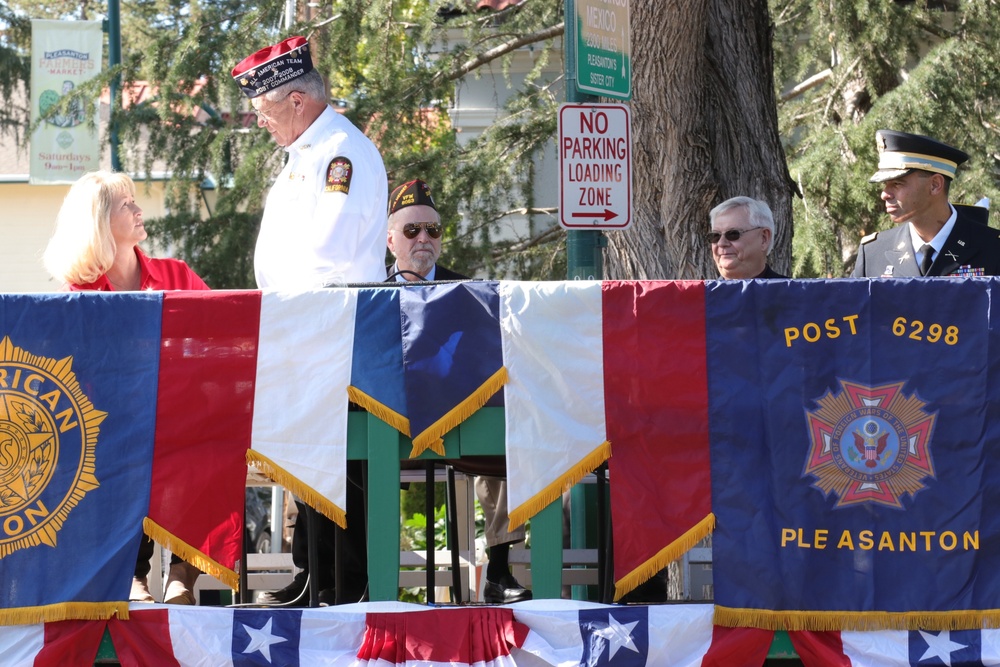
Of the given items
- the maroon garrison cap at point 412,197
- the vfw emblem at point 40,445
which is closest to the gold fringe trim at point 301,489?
the vfw emblem at point 40,445

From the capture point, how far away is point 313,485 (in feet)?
14.3

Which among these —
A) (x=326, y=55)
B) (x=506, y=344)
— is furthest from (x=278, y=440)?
(x=326, y=55)

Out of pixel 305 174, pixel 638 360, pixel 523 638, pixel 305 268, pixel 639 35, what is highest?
pixel 639 35

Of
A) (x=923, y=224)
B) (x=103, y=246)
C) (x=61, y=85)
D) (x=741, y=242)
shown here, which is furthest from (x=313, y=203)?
(x=61, y=85)

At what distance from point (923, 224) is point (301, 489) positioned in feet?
10.2

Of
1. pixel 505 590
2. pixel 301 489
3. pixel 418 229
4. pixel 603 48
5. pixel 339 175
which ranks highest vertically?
pixel 603 48

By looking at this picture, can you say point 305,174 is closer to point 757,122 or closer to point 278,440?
point 278,440

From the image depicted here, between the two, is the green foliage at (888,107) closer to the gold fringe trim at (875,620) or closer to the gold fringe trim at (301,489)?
the gold fringe trim at (875,620)

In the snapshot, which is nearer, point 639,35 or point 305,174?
point 305,174

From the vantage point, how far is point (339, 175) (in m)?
5.31

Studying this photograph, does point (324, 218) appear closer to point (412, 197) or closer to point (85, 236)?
point (85, 236)

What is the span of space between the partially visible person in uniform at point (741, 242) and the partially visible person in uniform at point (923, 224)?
0.45 metres

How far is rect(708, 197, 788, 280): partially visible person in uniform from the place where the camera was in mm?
5676

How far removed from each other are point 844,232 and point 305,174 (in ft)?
19.6
